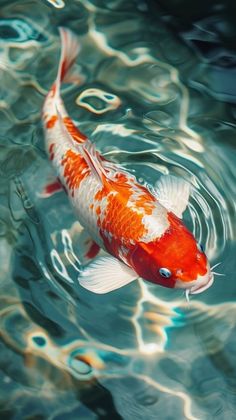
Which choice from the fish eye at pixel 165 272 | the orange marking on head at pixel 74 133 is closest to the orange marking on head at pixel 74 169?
the orange marking on head at pixel 74 133

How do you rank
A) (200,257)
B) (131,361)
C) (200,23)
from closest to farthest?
(200,257) → (131,361) → (200,23)

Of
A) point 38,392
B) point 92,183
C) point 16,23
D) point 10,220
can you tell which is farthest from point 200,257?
point 16,23

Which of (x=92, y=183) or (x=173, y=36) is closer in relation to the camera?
(x=92, y=183)

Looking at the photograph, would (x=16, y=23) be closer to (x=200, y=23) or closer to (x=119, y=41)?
(x=119, y=41)

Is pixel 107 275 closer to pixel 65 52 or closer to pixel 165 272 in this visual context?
pixel 165 272

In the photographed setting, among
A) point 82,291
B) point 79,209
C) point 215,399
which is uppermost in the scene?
point 79,209

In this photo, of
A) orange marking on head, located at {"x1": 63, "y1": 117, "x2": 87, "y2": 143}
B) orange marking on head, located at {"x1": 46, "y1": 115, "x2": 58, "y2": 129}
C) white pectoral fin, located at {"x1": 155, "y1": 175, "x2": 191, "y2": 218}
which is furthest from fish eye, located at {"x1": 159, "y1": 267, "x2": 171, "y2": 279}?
orange marking on head, located at {"x1": 46, "y1": 115, "x2": 58, "y2": 129}

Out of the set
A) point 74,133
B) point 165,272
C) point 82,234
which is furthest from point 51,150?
point 165,272

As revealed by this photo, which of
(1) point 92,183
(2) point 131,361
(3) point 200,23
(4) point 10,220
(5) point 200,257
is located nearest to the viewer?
(5) point 200,257

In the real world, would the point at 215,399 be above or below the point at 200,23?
below
